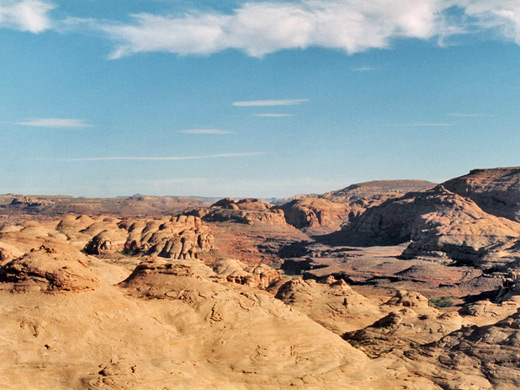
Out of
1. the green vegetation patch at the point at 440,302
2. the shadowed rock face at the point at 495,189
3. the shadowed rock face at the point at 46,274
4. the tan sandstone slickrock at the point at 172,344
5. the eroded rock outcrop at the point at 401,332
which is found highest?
the shadowed rock face at the point at 495,189

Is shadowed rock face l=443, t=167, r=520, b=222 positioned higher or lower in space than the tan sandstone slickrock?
higher

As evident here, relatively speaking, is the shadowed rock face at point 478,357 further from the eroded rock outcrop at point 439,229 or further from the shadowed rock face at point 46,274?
the eroded rock outcrop at point 439,229

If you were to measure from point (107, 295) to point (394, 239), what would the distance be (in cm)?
7183

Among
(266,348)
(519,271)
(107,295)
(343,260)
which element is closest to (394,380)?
(266,348)

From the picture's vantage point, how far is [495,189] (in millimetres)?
84375

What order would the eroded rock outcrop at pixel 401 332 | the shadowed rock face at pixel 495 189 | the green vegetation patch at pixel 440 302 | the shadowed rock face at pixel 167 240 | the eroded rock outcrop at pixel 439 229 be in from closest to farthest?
the eroded rock outcrop at pixel 401 332, the green vegetation patch at pixel 440 302, the eroded rock outcrop at pixel 439 229, the shadowed rock face at pixel 167 240, the shadowed rock face at pixel 495 189

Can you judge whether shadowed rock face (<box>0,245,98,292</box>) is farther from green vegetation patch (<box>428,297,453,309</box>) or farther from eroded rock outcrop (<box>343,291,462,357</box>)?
green vegetation patch (<box>428,297,453,309</box>)

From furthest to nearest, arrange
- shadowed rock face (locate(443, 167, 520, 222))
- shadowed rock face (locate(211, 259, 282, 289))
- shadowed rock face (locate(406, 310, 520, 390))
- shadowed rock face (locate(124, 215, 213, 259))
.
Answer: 1. shadowed rock face (locate(443, 167, 520, 222))
2. shadowed rock face (locate(124, 215, 213, 259))
3. shadowed rock face (locate(211, 259, 282, 289))
4. shadowed rock face (locate(406, 310, 520, 390))

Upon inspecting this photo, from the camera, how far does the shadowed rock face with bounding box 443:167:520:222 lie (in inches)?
3167

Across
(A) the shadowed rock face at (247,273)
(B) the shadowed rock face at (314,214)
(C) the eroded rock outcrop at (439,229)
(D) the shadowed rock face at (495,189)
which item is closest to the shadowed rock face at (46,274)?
(A) the shadowed rock face at (247,273)

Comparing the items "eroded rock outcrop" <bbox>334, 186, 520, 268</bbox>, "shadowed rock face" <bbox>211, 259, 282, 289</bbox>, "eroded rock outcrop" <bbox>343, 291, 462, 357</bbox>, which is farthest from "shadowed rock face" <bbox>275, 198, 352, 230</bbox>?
Answer: "eroded rock outcrop" <bbox>343, 291, 462, 357</bbox>

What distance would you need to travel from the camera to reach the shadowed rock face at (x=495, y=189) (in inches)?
3167

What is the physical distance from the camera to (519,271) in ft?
151

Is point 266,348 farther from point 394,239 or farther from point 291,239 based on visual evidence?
point 291,239
